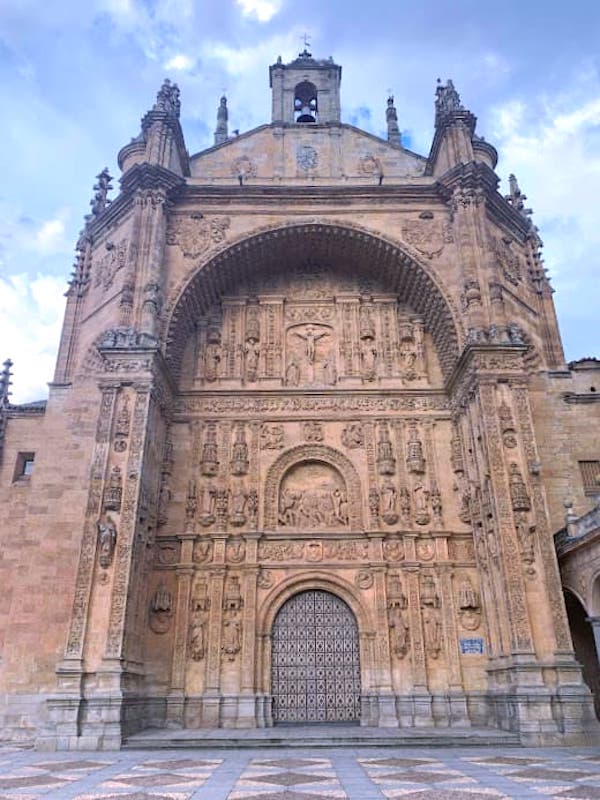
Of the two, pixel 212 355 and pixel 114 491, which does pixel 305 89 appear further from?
pixel 114 491

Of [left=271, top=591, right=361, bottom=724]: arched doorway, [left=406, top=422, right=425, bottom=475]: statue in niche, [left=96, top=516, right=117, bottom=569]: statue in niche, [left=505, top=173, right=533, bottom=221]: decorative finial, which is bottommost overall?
[left=271, top=591, right=361, bottom=724]: arched doorway

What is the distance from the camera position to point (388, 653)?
1375 cm

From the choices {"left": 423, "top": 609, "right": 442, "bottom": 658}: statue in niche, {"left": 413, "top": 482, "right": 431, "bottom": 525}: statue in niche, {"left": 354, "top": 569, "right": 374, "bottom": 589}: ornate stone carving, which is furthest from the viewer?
{"left": 413, "top": 482, "right": 431, "bottom": 525}: statue in niche

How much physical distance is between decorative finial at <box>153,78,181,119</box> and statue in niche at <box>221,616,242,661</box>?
1365 centimetres

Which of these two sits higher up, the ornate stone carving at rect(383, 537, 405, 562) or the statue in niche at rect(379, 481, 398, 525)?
the statue in niche at rect(379, 481, 398, 525)

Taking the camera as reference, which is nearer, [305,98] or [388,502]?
[388,502]

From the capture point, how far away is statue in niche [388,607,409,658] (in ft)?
45.3

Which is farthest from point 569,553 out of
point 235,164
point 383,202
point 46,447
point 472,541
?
point 235,164

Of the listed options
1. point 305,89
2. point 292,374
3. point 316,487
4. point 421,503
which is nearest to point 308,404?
point 292,374

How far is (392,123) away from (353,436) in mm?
12933

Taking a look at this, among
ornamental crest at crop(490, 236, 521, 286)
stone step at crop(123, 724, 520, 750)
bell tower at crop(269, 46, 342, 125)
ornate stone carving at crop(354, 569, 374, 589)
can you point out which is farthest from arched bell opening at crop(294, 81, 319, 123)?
stone step at crop(123, 724, 520, 750)

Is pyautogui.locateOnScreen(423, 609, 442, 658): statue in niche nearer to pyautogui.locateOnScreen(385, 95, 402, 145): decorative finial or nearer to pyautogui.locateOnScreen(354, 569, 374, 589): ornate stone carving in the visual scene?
pyautogui.locateOnScreen(354, 569, 374, 589): ornate stone carving

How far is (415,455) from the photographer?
1546cm

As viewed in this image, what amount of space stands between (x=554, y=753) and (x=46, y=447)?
12.3 meters
